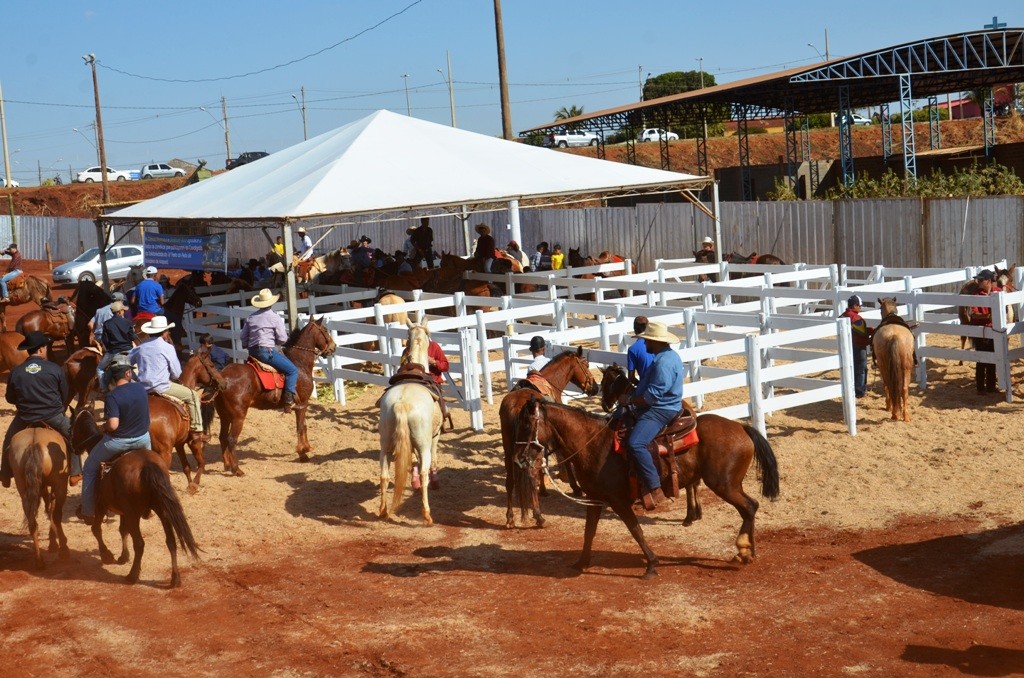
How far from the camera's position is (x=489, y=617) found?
8258 mm

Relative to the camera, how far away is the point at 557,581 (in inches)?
356

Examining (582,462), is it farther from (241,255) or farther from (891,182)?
(241,255)

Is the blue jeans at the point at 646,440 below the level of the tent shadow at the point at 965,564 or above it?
above

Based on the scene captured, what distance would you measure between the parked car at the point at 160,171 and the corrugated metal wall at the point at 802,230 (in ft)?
130

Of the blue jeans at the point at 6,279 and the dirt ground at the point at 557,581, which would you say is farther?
the blue jeans at the point at 6,279

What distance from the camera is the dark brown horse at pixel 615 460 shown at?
356 inches

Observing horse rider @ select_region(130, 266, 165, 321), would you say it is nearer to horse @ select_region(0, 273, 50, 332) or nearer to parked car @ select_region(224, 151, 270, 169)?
horse @ select_region(0, 273, 50, 332)

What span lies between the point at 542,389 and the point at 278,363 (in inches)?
158

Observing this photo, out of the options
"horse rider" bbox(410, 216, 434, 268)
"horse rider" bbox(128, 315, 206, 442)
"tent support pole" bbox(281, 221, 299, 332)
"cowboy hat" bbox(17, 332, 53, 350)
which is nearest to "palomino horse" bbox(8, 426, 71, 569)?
"cowboy hat" bbox(17, 332, 53, 350)

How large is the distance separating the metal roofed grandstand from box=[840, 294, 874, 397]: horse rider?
55.2ft

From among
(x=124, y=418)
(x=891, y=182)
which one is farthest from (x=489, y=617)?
(x=891, y=182)

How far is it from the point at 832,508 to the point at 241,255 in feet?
120

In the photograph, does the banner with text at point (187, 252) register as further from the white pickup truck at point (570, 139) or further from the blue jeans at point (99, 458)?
the white pickup truck at point (570, 139)

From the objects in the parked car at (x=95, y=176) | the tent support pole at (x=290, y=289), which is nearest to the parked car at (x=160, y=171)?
the parked car at (x=95, y=176)
